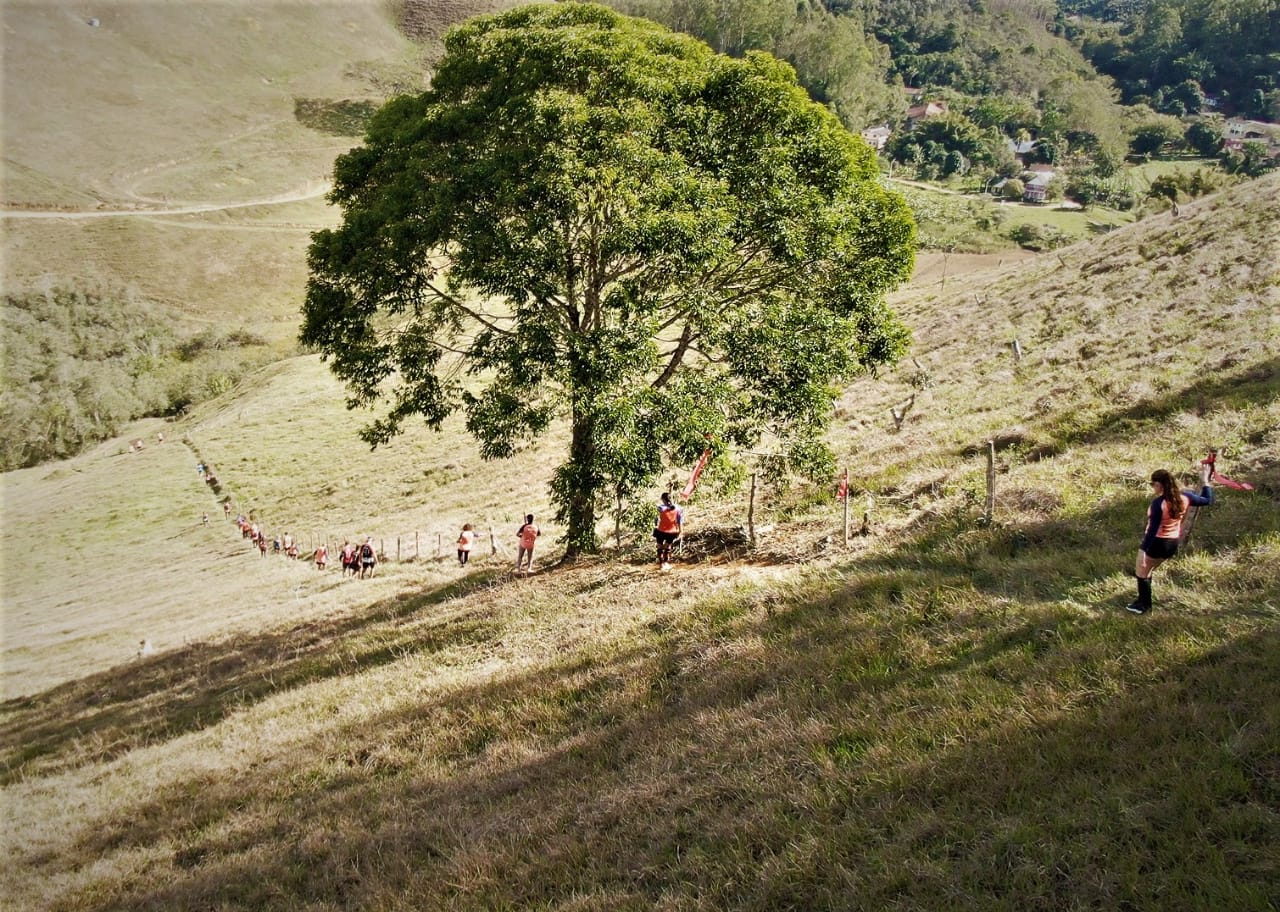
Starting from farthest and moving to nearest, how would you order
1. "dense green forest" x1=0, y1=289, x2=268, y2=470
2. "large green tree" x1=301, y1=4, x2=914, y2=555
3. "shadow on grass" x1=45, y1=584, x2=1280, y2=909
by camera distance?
"dense green forest" x1=0, y1=289, x2=268, y2=470
"large green tree" x1=301, y1=4, x2=914, y2=555
"shadow on grass" x1=45, y1=584, x2=1280, y2=909

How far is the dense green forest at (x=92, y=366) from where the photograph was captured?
9188 cm

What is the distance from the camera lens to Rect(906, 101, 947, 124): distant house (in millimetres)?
170700

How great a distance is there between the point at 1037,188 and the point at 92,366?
15906cm

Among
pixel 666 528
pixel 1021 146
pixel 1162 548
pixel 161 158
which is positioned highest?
pixel 161 158

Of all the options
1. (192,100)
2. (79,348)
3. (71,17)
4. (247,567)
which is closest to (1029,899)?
(247,567)

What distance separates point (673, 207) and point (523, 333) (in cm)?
387

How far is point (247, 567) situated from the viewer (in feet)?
112

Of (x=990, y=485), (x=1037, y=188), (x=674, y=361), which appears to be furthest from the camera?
(x=1037, y=188)

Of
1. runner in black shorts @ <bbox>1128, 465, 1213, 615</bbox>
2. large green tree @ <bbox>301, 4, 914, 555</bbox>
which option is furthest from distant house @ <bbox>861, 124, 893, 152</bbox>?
runner in black shorts @ <bbox>1128, 465, 1213, 615</bbox>

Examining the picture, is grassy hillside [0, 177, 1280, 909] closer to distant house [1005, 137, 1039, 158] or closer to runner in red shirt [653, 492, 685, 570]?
runner in red shirt [653, 492, 685, 570]

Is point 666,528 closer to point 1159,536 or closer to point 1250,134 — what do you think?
point 1159,536

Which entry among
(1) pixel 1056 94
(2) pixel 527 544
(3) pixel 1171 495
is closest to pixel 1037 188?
(1) pixel 1056 94

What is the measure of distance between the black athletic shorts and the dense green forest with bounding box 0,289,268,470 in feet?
361

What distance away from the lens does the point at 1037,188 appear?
129 m
